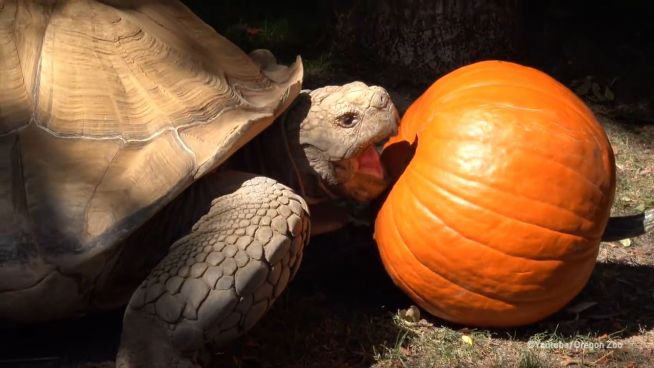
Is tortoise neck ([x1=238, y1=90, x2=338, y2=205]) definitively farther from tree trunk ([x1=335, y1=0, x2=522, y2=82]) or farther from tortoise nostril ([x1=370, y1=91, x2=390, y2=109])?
tree trunk ([x1=335, y1=0, x2=522, y2=82])

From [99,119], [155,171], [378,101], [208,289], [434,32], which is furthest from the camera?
[434,32]

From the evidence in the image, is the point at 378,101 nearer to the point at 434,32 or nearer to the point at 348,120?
the point at 348,120

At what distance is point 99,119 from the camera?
2842 millimetres

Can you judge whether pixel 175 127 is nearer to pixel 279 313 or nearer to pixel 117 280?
pixel 117 280

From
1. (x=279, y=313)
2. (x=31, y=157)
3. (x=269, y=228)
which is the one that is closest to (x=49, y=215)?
(x=31, y=157)

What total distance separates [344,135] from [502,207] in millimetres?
637

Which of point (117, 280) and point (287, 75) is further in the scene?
point (287, 75)

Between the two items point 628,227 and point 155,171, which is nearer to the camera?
point 155,171

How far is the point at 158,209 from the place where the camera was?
2701 mm

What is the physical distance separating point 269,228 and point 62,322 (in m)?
0.94

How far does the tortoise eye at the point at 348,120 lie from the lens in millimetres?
3123

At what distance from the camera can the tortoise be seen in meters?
2.64

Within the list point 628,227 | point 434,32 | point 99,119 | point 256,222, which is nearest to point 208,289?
point 256,222

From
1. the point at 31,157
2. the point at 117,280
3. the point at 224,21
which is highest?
the point at 31,157
